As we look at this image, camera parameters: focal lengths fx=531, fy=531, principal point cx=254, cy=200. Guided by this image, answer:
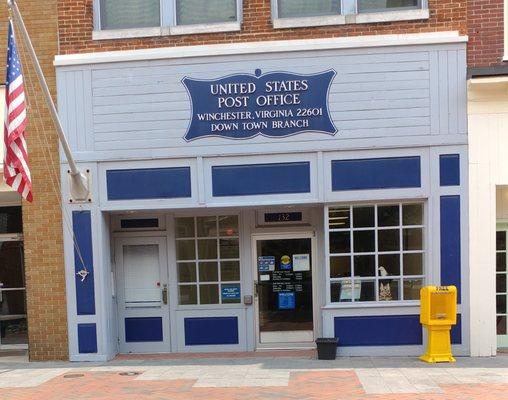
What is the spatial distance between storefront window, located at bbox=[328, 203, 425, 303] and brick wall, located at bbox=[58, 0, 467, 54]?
9.26 feet

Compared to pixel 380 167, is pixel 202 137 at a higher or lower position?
higher

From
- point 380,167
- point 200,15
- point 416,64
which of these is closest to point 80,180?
point 200,15

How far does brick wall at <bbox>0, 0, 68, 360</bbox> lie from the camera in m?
8.80

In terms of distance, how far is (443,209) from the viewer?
27.4 ft

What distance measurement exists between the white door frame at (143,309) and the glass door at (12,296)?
210 cm

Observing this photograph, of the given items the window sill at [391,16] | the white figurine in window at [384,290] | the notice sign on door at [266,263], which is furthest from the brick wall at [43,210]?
the white figurine in window at [384,290]

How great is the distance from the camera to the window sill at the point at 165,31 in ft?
28.2

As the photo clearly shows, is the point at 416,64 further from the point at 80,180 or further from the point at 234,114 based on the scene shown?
the point at 80,180

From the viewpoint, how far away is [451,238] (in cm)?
835

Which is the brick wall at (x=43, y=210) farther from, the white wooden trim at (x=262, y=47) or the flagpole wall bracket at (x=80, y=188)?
the white wooden trim at (x=262, y=47)

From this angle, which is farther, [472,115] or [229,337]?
[229,337]

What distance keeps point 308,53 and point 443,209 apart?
326cm

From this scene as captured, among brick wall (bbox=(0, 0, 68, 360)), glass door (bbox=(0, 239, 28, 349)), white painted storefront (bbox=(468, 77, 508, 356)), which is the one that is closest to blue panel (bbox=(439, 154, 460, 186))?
white painted storefront (bbox=(468, 77, 508, 356))

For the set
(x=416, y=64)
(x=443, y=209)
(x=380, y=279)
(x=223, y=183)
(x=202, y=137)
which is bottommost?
(x=380, y=279)
